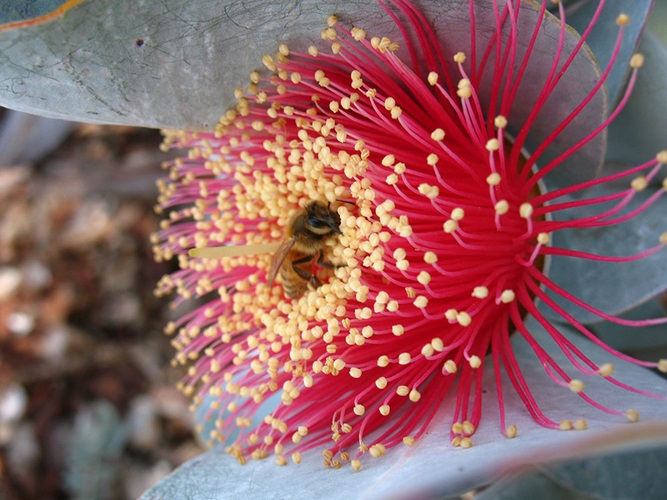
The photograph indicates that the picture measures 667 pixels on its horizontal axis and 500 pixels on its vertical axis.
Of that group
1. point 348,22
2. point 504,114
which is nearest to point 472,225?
point 504,114

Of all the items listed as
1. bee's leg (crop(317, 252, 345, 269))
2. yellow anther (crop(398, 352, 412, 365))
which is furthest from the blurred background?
yellow anther (crop(398, 352, 412, 365))

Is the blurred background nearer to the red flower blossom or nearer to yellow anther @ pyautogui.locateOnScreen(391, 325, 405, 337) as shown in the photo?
the red flower blossom

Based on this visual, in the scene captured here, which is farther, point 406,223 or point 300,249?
point 300,249

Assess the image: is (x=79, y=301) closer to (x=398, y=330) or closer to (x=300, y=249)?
(x=300, y=249)

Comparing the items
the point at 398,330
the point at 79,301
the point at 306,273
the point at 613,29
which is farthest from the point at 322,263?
the point at 79,301

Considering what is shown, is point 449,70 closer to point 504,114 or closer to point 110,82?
point 504,114
